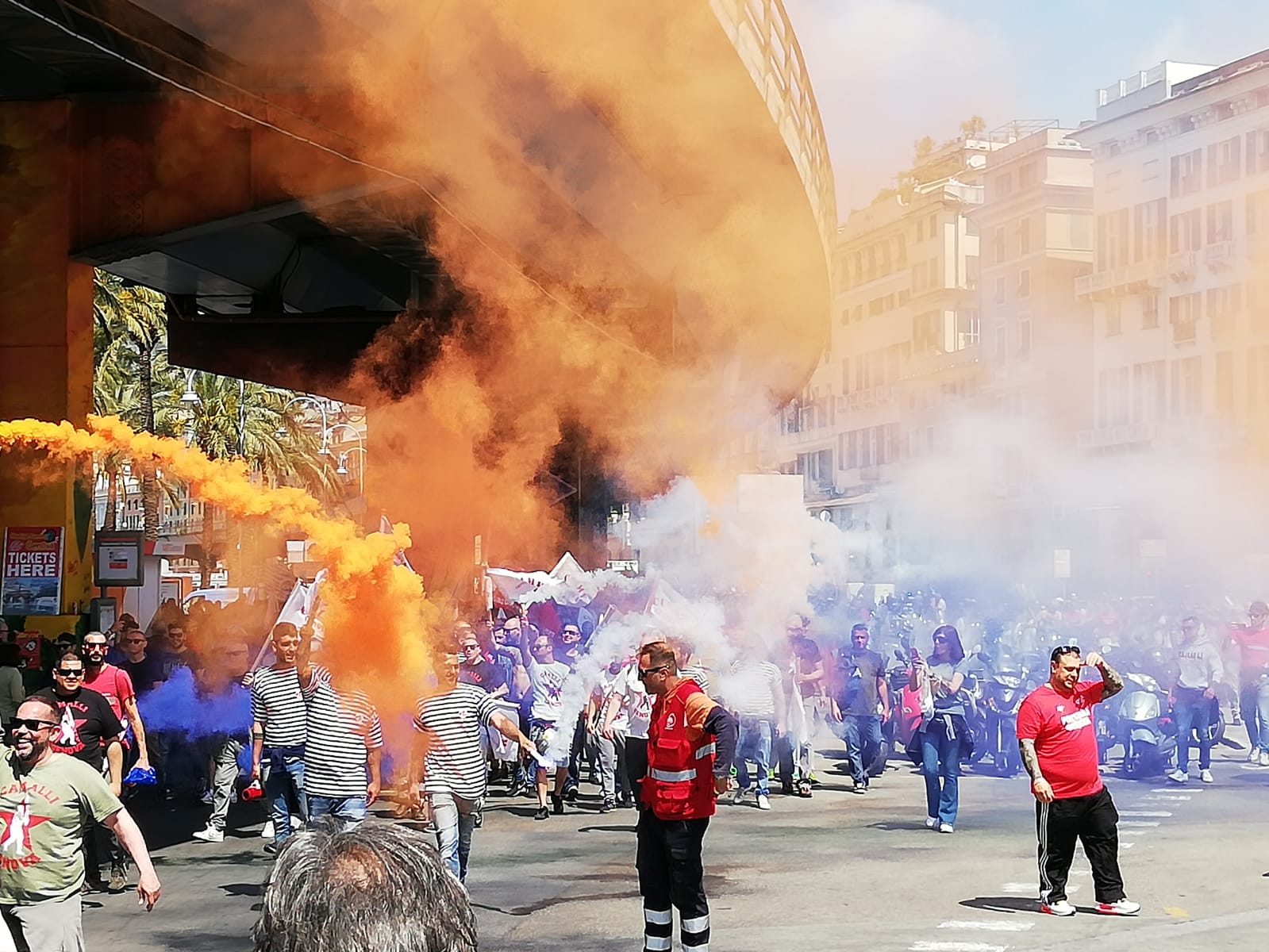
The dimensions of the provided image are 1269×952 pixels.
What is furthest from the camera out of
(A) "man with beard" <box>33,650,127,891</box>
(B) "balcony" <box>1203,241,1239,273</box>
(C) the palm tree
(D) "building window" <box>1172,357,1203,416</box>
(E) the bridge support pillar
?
(C) the palm tree

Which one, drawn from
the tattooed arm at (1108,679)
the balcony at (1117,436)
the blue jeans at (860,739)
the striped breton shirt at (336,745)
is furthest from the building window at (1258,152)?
the striped breton shirt at (336,745)

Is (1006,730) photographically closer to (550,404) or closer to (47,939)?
(550,404)

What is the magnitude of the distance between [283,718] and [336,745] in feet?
3.59

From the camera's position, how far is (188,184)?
14664 millimetres

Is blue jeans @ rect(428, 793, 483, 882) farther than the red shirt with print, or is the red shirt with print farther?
the red shirt with print

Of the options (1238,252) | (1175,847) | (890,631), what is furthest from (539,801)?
(1238,252)

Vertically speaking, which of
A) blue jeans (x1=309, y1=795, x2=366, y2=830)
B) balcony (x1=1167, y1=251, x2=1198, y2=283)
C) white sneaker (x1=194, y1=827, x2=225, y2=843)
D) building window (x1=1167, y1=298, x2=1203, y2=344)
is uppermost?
balcony (x1=1167, y1=251, x2=1198, y2=283)

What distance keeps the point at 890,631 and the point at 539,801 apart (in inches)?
394

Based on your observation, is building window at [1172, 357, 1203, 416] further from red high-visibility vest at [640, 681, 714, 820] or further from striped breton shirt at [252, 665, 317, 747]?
red high-visibility vest at [640, 681, 714, 820]

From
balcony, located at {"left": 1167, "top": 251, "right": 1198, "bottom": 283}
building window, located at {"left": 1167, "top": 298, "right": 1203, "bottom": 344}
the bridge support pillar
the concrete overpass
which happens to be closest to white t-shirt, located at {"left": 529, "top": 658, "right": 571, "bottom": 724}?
the bridge support pillar

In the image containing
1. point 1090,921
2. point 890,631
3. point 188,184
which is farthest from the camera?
point 890,631

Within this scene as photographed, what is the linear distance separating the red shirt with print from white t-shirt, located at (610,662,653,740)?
12.8 ft

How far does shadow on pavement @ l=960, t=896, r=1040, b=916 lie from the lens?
31.9 ft

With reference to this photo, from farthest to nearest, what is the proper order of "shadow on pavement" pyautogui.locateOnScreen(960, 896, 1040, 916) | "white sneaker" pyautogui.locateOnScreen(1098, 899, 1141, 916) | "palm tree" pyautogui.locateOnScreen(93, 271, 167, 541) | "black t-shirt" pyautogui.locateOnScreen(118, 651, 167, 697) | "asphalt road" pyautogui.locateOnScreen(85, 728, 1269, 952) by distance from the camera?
"palm tree" pyautogui.locateOnScreen(93, 271, 167, 541) < "black t-shirt" pyautogui.locateOnScreen(118, 651, 167, 697) < "shadow on pavement" pyautogui.locateOnScreen(960, 896, 1040, 916) < "white sneaker" pyautogui.locateOnScreen(1098, 899, 1141, 916) < "asphalt road" pyautogui.locateOnScreen(85, 728, 1269, 952)
